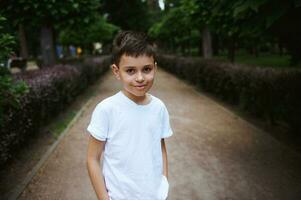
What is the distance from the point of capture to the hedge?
578 cm

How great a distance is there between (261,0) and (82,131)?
5198 mm

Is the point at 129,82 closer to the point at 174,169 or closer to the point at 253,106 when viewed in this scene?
the point at 174,169

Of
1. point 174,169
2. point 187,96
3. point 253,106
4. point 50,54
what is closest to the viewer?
point 174,169

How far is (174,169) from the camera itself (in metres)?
6.16

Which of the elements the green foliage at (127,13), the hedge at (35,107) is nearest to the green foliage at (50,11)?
the hedge at (35,107)

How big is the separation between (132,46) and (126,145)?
21.1 inches

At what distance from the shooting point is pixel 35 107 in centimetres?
768

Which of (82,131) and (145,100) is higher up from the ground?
(145,100)

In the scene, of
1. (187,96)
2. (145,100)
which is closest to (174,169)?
(145,100)

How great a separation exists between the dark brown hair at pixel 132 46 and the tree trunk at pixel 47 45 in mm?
13481

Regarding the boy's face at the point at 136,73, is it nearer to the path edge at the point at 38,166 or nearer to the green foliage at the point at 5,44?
the green foliage at the point at 5,44

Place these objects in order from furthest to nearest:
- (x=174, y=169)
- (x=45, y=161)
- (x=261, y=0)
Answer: (x=45, y=161)
(x=174, y=169)
(x=261, y=0)

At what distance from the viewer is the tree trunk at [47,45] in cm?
1547

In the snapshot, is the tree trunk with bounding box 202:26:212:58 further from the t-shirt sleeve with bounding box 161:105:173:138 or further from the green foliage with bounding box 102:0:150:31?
the green foliage with bounding box 102:0:150:31
